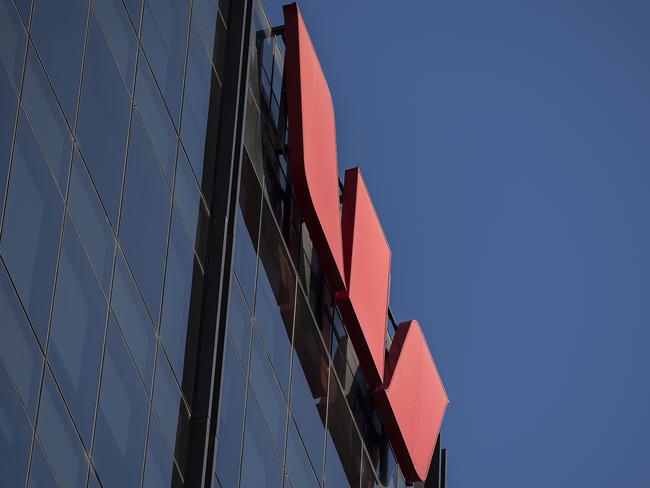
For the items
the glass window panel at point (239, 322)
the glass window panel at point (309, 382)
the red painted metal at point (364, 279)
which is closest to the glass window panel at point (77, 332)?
the glass window panel at point (239, 322)

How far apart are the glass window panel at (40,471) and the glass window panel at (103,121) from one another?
14.1 ft

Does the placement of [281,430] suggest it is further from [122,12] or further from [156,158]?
[122,12]

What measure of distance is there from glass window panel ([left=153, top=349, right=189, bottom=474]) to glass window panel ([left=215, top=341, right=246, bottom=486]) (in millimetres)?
1013

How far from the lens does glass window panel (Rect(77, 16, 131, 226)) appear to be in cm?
2088

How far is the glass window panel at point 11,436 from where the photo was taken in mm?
17281

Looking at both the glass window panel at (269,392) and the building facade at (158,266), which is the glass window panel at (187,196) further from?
the glass window panel at (269,392)

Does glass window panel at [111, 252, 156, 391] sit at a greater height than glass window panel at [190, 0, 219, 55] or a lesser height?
lesser

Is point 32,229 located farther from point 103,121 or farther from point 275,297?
point 275,297

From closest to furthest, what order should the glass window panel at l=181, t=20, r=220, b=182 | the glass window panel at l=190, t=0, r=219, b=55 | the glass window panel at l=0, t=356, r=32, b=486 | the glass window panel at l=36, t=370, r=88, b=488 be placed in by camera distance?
1. the glass window panel at l=0, t=356, r=32, b=486
2. the glass window panel at l=36, t=370, r=88, b=488
3. the glass window panel at l=181, t=20, r=220, b=182
4. the glass window panel at l=190, t=0, r=219, b=55

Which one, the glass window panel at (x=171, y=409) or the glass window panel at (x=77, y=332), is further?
the glass window panel at (x=171, y=409)

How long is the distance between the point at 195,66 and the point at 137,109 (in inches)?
137

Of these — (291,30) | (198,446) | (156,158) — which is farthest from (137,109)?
(291,30)

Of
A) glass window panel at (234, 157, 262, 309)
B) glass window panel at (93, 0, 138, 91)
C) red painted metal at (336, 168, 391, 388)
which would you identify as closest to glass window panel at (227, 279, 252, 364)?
glass window panel at (234, 157, 262, 309)

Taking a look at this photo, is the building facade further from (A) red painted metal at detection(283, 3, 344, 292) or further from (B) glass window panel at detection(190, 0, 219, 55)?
(A) red painted metal at detection(283, 3, 344, 292)
